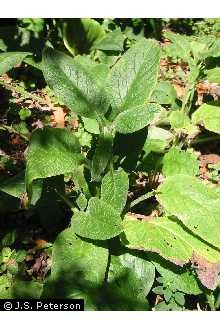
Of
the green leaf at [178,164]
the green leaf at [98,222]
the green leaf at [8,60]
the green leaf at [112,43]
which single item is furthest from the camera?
the green leaf at [112,43]

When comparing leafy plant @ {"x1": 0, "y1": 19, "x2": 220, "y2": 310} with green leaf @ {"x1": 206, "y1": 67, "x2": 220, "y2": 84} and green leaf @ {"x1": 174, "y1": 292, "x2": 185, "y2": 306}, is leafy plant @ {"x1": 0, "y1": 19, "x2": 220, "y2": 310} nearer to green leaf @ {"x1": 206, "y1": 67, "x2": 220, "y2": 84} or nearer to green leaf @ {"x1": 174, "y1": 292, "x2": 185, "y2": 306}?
green leaf @ {"x1": 174, "y1": 292, "x2": 185, "y2": 306}

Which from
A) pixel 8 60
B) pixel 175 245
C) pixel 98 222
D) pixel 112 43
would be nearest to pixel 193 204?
pixel 175 245

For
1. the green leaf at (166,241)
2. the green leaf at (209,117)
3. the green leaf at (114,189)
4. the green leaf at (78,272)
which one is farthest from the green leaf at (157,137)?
the green leaf at (78,272)

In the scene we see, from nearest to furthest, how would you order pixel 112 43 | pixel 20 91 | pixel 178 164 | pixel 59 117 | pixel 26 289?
1. pixel 26 289
2. pixel 178 164
3. pixel 20 91
4. pixel 59 117
5. pixel 112 43

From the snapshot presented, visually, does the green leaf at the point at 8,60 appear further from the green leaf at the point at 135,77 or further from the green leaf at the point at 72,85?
the green leaf at the point at 135,77

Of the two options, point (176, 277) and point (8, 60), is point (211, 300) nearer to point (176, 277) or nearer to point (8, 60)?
point (176, 277)
